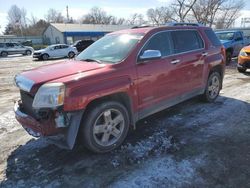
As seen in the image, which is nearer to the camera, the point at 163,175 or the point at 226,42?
the point at 163,175

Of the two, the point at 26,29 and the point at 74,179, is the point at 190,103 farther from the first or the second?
the point at 26,29

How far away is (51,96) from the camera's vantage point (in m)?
3.08

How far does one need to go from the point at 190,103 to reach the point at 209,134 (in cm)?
180

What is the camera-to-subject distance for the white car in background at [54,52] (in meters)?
22.8

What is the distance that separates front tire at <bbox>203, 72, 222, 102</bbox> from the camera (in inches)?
227

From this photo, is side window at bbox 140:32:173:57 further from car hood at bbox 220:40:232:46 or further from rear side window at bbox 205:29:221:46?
car hood at bbox 220:40:232:46

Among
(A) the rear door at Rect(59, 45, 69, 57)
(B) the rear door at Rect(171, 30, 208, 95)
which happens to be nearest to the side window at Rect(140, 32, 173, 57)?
(B) the rear door at Rect(171, 30, 208, 95)

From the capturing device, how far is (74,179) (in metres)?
3.07

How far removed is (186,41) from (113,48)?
168 cm

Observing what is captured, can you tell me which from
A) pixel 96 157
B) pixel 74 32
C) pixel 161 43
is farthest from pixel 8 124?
pixel 74 32

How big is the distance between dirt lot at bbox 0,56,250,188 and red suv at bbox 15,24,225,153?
13.5 inches

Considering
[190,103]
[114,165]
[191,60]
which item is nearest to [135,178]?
[114,165]

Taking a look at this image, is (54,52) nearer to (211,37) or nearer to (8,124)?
(8,124)

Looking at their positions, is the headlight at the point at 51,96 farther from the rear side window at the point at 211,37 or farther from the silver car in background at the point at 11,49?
the silver car in background at the point at 11,49
